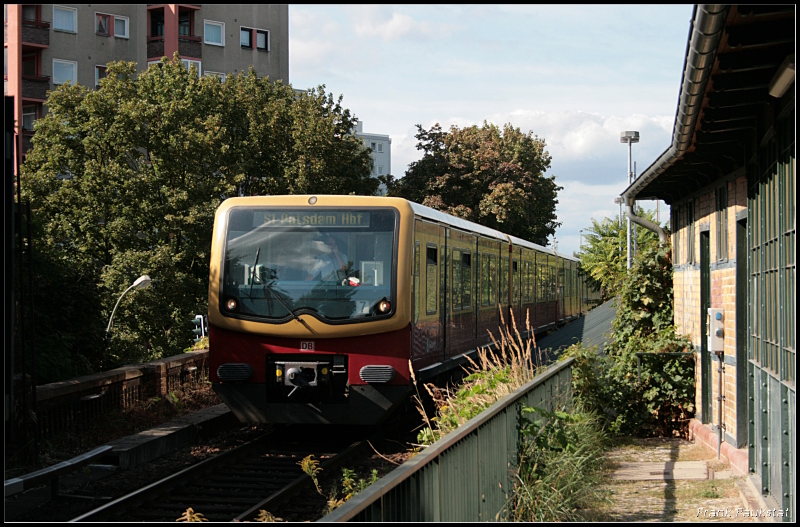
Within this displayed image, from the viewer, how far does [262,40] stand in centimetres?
4894

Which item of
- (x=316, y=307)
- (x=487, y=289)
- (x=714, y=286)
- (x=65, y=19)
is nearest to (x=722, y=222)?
(x=714, y=286)

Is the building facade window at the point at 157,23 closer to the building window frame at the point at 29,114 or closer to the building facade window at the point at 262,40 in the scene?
the building facade window at the point at 262,40

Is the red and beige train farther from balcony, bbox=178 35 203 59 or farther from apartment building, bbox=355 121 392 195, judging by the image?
apartment building, bbox=355 121 392 195

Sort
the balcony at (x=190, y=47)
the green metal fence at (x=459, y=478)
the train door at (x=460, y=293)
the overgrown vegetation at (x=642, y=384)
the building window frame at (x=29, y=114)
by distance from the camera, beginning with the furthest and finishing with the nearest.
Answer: the balcony at (x=190, y=47), the building window frame at (x=29, y=114), the train door at (x=460, y=293), the overgrown vegetation at (x=642, y=384), the green metal fence at (x=459, y=478)

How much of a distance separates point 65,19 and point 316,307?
124 feet

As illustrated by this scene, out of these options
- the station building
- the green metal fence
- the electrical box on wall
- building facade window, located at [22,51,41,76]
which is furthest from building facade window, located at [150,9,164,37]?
the green metal fence

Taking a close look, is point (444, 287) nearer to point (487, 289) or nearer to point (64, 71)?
point (487, 289)

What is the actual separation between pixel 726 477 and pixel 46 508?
6.12 meters

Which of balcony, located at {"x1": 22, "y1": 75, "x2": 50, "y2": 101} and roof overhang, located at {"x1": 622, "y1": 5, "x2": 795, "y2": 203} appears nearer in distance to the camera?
roof overhang, located at {"x1": 622, "y1": 5, "x2": 795, "y2": 203}

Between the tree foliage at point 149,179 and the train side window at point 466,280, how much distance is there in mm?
16333

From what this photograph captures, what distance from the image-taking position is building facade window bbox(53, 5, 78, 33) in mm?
43469

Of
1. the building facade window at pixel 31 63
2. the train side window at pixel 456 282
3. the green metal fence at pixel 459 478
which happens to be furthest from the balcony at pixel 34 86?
the green metal fence at pixel 459 478

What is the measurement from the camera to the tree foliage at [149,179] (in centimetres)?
3077

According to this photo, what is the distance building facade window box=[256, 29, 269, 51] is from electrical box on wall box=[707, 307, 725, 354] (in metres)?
42.6
